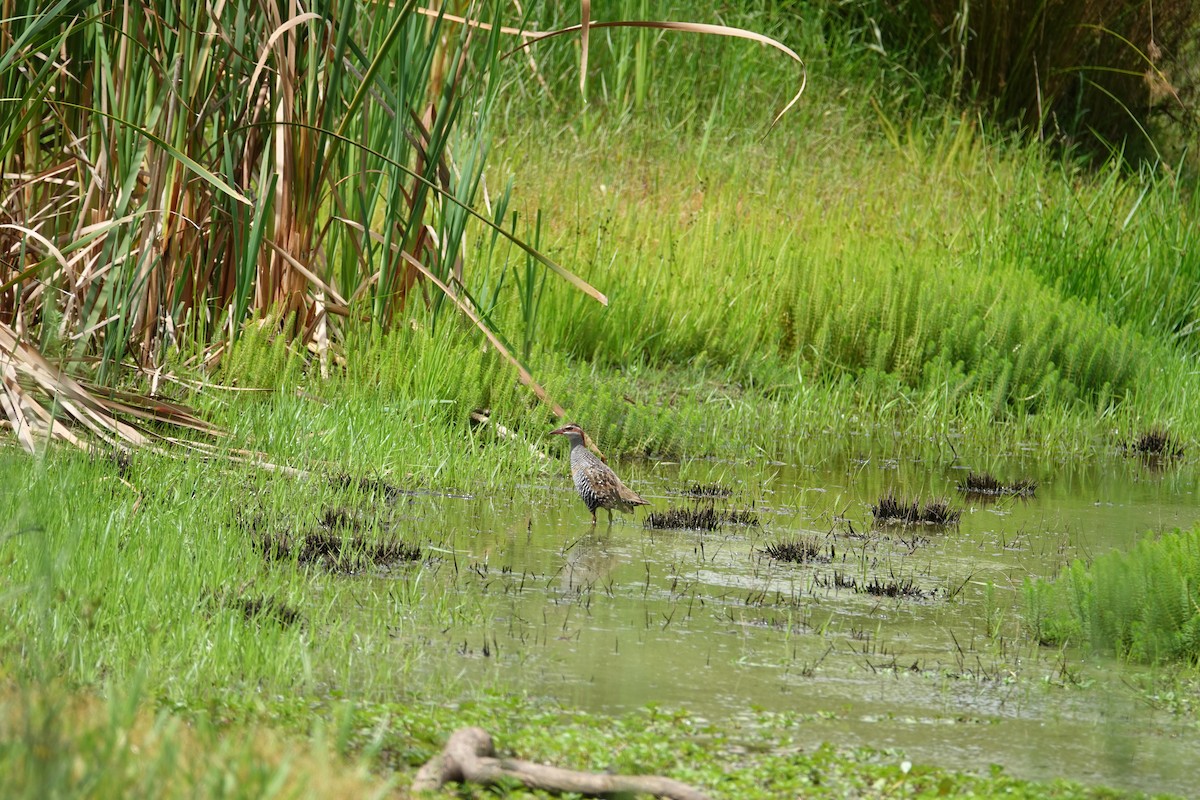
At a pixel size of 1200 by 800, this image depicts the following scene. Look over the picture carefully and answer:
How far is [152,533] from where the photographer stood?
5.11 meters

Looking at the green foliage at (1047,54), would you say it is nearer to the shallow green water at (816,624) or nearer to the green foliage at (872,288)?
the green foliage at (872,288)

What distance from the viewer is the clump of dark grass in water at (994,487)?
7.64 m

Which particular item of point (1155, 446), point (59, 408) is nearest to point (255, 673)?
point (59, 408)

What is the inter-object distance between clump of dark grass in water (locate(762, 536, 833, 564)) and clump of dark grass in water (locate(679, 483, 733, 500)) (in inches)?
45.5

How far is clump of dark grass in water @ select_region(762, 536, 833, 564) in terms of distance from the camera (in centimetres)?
594

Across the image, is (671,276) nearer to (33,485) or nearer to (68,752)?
(33,485)

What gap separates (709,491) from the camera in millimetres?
7266

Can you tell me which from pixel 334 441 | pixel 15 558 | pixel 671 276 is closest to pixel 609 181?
pixel 671 276

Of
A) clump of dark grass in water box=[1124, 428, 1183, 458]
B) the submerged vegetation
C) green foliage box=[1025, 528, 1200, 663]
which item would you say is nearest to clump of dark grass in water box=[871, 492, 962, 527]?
the submerged vegetation

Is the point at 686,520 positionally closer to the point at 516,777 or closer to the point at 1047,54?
the point at 516,777

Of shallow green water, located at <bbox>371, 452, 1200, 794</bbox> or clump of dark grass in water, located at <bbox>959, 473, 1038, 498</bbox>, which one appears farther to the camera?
clump of dark grass in water, located at <bbox>959, 473, 1038, 498</bbox>

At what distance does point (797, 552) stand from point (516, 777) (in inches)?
108

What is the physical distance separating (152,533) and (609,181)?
8172 millimetres

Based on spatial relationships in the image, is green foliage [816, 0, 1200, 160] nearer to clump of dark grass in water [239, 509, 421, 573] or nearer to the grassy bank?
clump of dark grass in water [239, 509, 421, 573]
